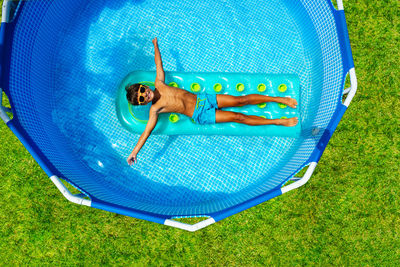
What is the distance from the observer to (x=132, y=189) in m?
4.46

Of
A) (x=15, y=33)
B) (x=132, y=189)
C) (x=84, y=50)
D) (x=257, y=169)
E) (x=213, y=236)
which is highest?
(x=15, y=33)

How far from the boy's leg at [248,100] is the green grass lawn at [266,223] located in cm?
109

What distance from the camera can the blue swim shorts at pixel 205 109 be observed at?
13.1 ft

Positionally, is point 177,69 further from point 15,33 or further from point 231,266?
point 231,266

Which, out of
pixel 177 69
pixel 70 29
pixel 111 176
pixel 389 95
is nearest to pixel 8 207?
pixel 111 176

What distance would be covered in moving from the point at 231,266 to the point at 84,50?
4212 mm

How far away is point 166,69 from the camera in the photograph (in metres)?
4.71

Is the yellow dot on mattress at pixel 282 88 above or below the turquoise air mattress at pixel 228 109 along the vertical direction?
above

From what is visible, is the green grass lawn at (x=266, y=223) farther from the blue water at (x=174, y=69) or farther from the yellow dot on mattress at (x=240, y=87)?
the yellow dot on mattress at (x=240, y=87)

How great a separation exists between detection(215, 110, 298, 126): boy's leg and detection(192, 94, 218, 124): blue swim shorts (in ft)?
0.31

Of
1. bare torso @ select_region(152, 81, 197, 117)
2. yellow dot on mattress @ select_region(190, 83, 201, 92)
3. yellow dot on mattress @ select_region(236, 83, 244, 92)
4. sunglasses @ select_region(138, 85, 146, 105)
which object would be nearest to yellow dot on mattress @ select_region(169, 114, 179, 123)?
bare torso @ select_region(152, 81, 197, 117)

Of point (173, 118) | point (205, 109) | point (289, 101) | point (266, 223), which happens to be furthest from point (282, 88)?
point (266, 223)

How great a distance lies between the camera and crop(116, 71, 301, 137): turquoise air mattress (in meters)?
4.37

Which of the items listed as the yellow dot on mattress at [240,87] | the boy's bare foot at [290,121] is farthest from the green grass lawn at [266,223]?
the yellow dot on mattress at [240,87]
